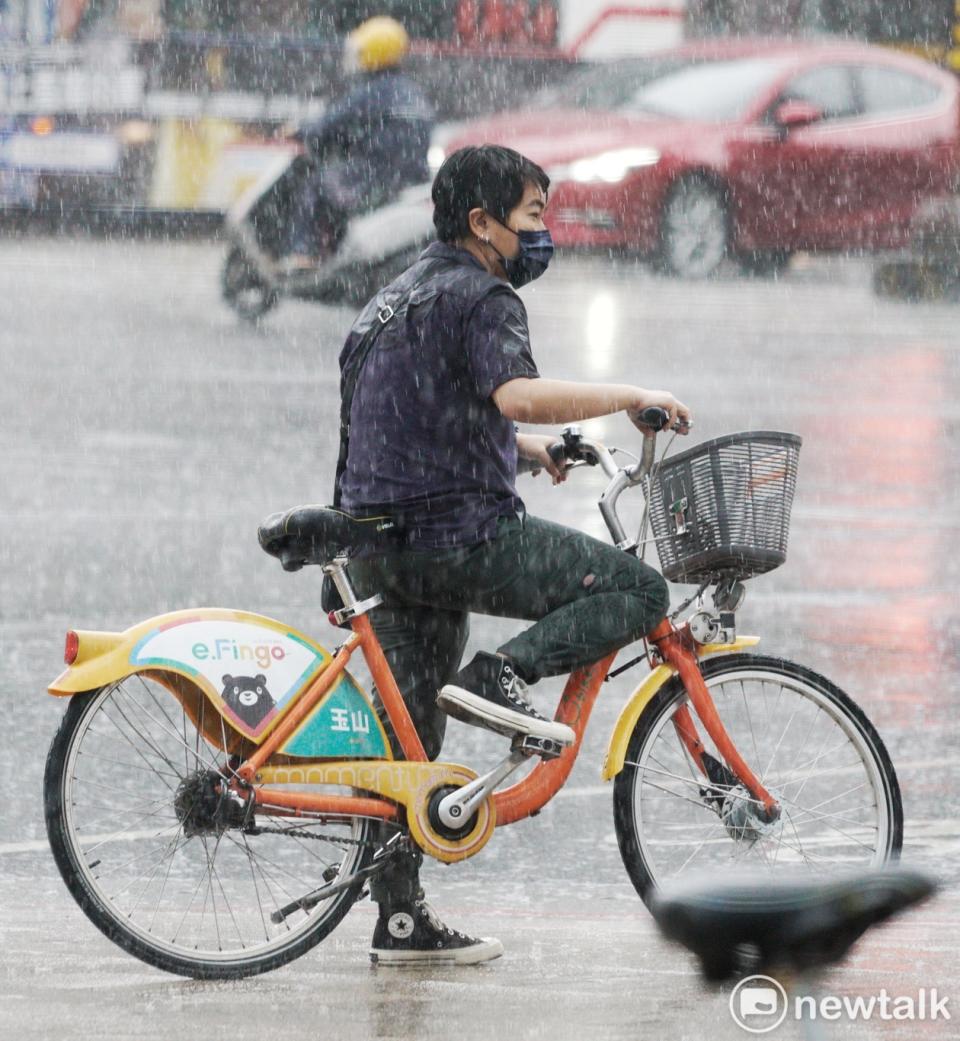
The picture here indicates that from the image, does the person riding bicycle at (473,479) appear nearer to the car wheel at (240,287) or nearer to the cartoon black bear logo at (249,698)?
the cartoon black bear logo at (249,698)

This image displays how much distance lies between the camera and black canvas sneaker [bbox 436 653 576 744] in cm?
486

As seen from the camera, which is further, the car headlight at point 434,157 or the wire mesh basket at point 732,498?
the car headlight at point 434,157

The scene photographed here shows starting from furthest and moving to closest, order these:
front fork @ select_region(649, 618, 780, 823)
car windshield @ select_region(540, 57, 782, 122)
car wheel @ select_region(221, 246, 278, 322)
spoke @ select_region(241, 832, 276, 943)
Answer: car windshield @ select_region(540, 57, 782, 122) < car wheel @ select_region(221, 246, 278, 322) < front fork @ select_region(649, 618, 780, 823) < spoke @ select_region(241, 832, 276, 943)

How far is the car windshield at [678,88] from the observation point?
1912 centimetres

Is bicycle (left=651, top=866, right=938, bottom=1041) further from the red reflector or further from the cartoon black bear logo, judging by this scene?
the red reflector

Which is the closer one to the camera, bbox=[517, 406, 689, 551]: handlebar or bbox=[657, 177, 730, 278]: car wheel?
bbox=[517, 406, 689, 551]: handlebar

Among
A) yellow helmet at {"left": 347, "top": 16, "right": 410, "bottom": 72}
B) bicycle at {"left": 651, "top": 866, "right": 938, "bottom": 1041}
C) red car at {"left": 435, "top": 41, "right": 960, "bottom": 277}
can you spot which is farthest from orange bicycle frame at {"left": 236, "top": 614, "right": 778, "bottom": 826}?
red car at {"left": 435, "top": 41, "right": 960, "bottom": 277}

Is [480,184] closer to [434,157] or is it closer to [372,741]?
[372,741]

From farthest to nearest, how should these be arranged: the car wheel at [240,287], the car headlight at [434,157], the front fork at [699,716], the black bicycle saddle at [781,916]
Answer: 1. the car headlight at [434,157]
2. the car wheel at [240,287]
3. the front fork at [699,716]
4. the black bicycle saddle at [781,916]

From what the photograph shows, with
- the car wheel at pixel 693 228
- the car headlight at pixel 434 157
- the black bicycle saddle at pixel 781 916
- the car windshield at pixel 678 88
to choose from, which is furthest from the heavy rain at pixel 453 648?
the car windshield at pixel 678 88

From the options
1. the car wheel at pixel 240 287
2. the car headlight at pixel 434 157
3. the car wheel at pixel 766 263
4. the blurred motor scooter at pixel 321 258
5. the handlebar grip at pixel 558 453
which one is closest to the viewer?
the handlebar grip at pixel 558 453

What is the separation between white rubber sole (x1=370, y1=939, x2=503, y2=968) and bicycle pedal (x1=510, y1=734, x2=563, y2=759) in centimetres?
47

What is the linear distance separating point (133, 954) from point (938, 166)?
16.0m

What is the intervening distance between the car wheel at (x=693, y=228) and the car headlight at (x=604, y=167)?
0.37 metres
